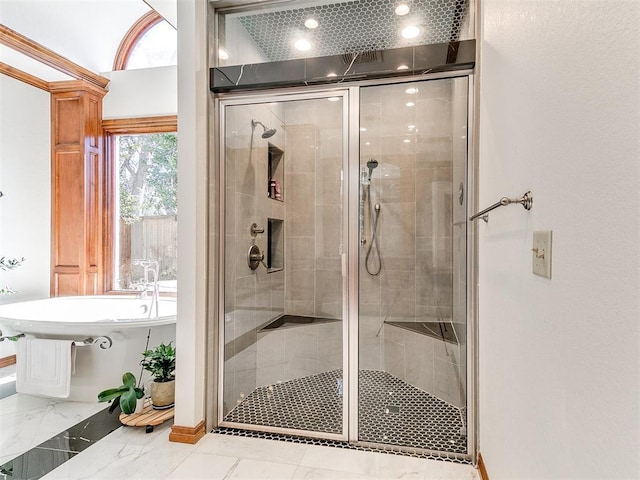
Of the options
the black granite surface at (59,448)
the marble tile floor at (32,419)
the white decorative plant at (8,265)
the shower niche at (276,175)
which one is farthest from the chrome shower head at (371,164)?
the white decorative plant at (8,265)

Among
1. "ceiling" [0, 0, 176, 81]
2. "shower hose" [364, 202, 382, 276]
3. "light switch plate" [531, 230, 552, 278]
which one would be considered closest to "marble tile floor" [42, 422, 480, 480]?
"shower hose" [364, 202, 382, 276]

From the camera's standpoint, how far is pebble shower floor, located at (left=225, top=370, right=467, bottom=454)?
6.96ft

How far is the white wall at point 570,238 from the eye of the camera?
0.61 metres

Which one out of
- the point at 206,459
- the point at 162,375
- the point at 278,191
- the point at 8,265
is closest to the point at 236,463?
the point at 206,459

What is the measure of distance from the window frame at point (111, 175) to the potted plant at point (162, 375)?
1297mm

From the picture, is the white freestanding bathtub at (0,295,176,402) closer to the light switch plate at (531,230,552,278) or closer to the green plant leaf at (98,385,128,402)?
the green plant leaf at (98,385,128,402)

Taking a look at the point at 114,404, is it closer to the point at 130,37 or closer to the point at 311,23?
the point at 311,23

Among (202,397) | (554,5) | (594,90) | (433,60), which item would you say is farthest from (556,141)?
(202,397)

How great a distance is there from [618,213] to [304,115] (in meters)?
1.96

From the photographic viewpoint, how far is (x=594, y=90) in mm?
712

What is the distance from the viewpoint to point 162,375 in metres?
2.42

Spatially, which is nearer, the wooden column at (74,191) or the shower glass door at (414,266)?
the shower glass door at (414,266)

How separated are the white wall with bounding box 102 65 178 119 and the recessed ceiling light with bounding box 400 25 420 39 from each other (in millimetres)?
2261

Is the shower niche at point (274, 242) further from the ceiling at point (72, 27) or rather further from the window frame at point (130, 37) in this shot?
the window frame at point (130, 37)
